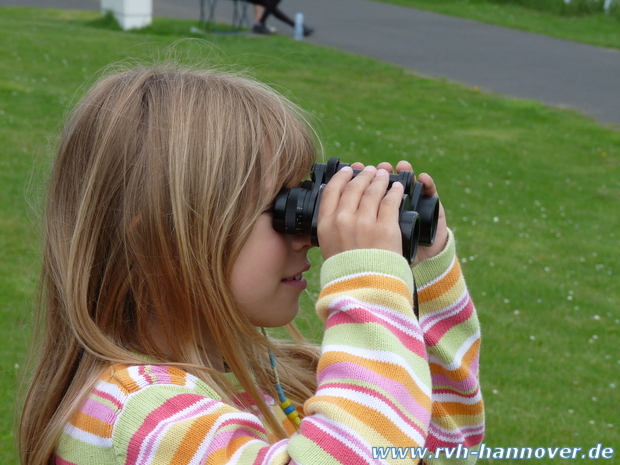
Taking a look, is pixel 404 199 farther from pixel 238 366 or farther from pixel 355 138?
pixel 355 138

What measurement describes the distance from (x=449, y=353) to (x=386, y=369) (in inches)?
21.3

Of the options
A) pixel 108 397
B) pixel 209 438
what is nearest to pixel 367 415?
pixel 209 438

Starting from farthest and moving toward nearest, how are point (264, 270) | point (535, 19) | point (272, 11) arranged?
point (535, 19), point (272, 11), point (264, 270)

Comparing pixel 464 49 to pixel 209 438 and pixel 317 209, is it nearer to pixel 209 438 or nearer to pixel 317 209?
pixel 317 209

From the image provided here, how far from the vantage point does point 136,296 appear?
169 centimetres

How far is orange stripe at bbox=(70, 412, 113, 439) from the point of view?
1485 millimetres

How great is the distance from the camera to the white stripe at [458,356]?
76.2 inches

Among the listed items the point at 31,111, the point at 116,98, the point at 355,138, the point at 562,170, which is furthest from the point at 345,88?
the point at 116,98

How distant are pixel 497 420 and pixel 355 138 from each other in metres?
4.67

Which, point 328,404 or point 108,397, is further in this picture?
point 108,397

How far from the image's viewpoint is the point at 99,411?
151 cm

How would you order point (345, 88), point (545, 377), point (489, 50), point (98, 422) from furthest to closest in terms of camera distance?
1. point (489, 50)
2. point (345, 88)
3. point (545, 377)
4. point (98, 422)

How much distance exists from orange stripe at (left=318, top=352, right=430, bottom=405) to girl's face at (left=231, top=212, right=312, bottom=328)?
10.9 inches

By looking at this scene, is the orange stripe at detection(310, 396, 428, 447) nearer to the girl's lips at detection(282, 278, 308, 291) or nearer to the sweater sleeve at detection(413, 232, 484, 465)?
the girl's lips at detection(282, 278, 308, 291)
